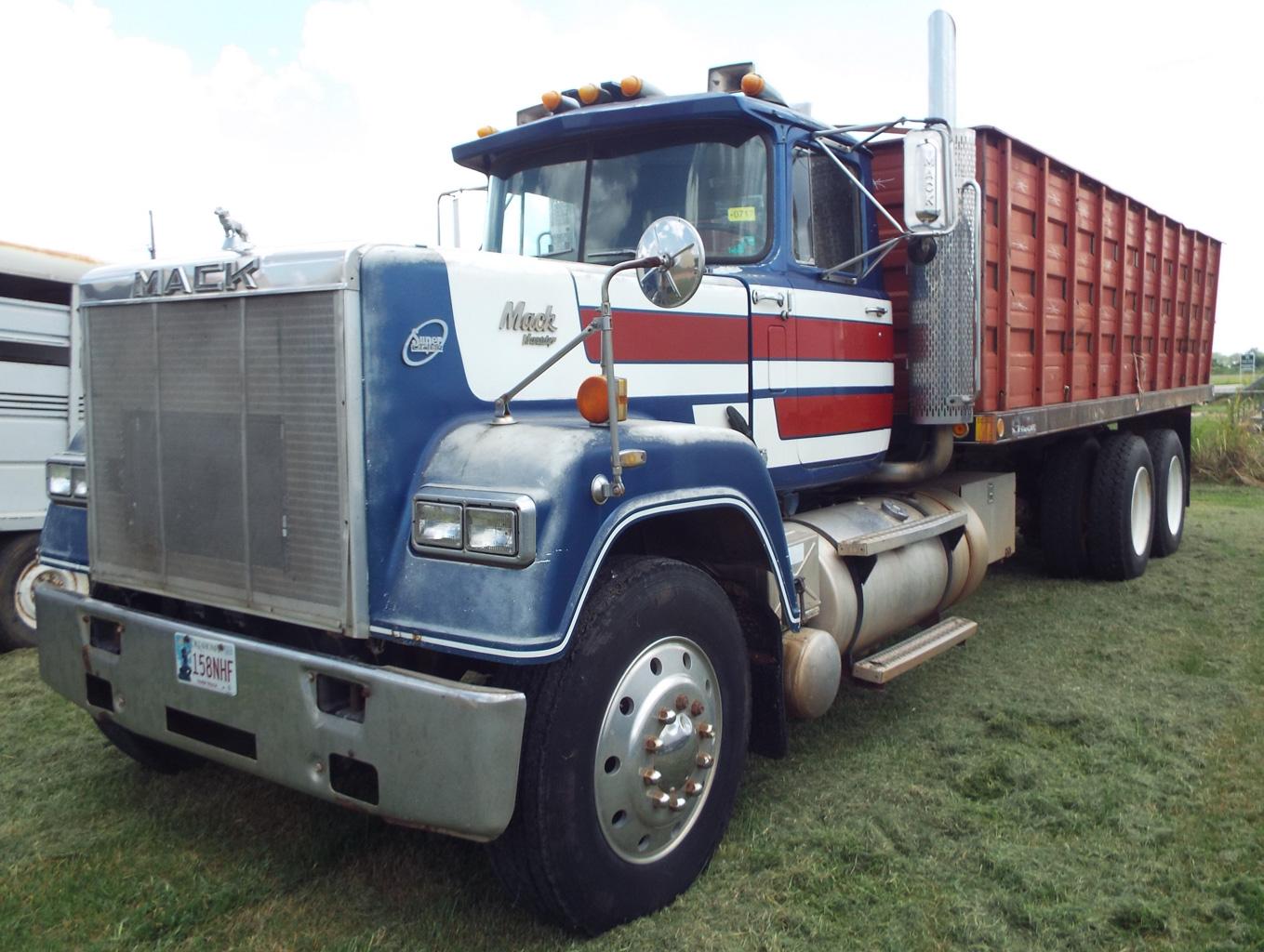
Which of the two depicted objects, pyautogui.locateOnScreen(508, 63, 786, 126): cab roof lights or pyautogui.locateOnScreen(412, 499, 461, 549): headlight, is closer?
pyautogui.locateOnScreen(412, 499, 461, 549): headlight

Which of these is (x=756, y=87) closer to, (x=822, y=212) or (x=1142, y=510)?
(x=822, y=212)

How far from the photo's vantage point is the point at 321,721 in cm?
284

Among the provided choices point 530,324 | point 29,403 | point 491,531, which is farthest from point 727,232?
point 29,403

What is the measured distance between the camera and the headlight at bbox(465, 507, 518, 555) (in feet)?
8.65

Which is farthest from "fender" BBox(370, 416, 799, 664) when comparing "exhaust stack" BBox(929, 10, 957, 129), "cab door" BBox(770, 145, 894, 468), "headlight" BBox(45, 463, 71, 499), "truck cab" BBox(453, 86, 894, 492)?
"exhaust stack" BBox(929, 10, 957, 129)

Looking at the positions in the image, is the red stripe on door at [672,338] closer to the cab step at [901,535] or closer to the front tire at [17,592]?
the cab step at [901,535]

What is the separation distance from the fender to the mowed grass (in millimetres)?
958

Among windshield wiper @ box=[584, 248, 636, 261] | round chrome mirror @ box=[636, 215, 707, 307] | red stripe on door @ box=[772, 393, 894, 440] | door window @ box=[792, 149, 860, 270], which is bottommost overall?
red stripe on door @ box=[772, 393, 894, 440]

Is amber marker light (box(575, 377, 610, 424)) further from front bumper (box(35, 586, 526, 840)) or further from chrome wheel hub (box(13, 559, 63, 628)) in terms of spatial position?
chrome wheel hub (box(13, 559, 63, 628))

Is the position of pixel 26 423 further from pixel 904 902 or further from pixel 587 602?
pixel 904 902

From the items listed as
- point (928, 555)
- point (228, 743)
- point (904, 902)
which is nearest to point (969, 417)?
point (928, 555)

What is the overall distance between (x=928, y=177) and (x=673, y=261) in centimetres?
163

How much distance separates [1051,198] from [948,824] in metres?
4.33

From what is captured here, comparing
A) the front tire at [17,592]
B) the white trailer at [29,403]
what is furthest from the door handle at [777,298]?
the front tire at [17,592]
